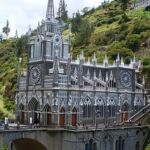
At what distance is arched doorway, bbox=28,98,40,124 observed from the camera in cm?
6487

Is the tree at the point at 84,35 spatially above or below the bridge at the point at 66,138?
above

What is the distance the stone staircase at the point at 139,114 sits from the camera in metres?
70.6

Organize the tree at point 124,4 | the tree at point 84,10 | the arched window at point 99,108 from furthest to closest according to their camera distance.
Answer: the tree at point 84,10 → the tree at point 124,4 → the arched window at point 99,108

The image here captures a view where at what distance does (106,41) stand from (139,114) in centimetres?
5080

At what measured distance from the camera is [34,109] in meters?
65.7

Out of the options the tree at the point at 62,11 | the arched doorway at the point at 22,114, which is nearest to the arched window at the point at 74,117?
the arched doorway at the point at 22,114

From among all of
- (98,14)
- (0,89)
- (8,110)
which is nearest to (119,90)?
(8,110)

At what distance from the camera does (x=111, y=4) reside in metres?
165

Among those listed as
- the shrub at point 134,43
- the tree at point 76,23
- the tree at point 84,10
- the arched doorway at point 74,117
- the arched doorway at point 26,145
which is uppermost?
the tree at point 84,10

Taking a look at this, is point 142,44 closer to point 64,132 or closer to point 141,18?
point 141,18

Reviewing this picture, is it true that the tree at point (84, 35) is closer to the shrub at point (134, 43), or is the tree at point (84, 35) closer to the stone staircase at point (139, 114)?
the shrub at point (134, 43)

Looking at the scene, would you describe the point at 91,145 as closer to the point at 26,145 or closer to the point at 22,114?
the point at 26,145

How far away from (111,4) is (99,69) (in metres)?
95.9

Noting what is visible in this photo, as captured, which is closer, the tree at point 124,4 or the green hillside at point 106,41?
the green hillside at point 106,41
